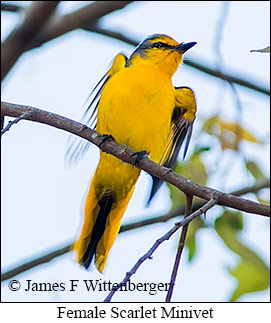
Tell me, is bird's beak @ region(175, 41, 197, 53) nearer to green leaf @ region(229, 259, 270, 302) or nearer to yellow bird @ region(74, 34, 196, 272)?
yellow bird @ region(74, 34, 196, 272)

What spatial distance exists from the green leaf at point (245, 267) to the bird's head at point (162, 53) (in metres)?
1.04

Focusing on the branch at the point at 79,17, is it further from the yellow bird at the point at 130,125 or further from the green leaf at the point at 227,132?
the green leaf at the point at 227,132

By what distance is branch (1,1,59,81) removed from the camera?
3.53 metres

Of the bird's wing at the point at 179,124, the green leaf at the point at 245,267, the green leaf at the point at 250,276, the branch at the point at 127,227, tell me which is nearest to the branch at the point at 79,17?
the bird's wing at the point at 179,124

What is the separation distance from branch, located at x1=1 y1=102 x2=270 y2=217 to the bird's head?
1.03 m

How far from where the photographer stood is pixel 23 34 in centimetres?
355

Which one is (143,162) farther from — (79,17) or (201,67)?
(201,67)

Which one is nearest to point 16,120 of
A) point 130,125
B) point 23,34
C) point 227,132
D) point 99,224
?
point 23,34

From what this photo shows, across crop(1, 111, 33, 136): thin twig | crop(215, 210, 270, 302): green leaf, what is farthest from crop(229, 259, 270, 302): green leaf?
crop(1, 111, 33, 136): thin twig

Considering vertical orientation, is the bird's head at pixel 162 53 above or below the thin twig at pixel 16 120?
above

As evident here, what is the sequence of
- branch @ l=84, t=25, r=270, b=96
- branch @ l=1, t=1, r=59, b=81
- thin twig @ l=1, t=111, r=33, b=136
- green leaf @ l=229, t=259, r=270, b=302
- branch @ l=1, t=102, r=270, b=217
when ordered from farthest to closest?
branch @ l=84, t=25, r=270, b=96, green leaf @ l=229, t=259, r=270, b=302, branch @ l=1, t=1, r=59, b=81, thin twig @ l=1, t=111, r=33, b=136, branch @ l=1, t=102, r=270, b=217

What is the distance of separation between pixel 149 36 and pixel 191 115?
26.2 inches

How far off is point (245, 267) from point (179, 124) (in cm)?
95

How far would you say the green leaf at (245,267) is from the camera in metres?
3.72
